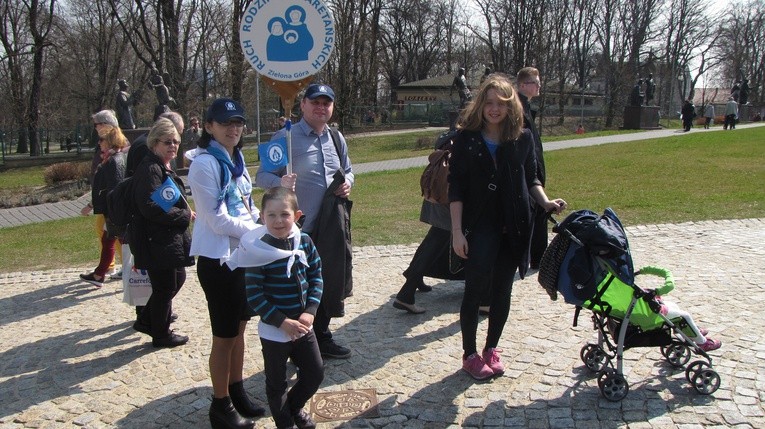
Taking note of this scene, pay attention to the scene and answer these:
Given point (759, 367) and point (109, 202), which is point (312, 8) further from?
point (759, 367)

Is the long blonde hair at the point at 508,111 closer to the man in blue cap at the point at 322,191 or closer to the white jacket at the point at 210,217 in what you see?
the man in blue cap at the point at 322,191

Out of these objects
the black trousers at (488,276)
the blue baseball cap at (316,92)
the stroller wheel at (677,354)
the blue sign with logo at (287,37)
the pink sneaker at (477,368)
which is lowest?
the pink sneaker at (477,368)

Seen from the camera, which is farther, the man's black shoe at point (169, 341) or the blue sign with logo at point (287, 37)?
the man's black shoe at point (169, 341)

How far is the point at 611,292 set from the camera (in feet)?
12.7

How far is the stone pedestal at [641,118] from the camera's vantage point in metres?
31.5

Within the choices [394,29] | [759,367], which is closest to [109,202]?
[759,367]

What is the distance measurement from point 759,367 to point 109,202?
4.68 meters

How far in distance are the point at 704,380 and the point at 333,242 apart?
240 centimetres

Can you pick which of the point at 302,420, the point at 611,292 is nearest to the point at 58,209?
the point at 302,420

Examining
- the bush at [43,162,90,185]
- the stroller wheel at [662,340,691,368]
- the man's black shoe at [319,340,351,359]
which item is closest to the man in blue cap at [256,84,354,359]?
the man's black shoe at [319,340,351,359]

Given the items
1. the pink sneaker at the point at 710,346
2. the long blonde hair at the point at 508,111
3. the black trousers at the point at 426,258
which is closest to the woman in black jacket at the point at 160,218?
the black trousers at the point at 426,258

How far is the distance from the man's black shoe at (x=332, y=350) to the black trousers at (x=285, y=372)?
42.6 inches

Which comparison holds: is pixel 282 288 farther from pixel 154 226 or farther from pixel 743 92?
pixel 743 92

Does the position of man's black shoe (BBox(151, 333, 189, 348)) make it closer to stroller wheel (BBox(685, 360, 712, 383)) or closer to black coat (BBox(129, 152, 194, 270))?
black coat (BBox(129, 152, 194, 270))
